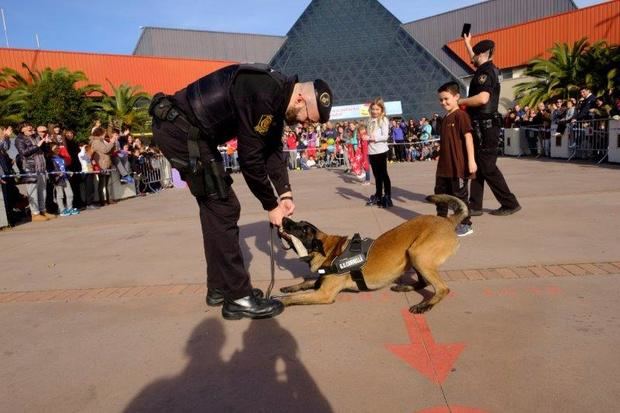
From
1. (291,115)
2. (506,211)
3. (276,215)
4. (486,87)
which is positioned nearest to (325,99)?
(291,115)

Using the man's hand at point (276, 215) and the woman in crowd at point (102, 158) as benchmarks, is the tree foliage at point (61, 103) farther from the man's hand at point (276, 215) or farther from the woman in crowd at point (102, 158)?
the man's hand at point (276, 215)

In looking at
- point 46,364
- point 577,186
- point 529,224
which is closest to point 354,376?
point 46,364

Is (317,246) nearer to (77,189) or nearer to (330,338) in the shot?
(330,338)

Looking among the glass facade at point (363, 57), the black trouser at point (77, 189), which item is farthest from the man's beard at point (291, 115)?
the glass facade at point (363, 57)

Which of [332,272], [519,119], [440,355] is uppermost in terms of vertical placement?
[519,119]

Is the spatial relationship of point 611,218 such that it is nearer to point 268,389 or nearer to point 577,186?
point 577,186

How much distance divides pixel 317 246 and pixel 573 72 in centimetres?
2497

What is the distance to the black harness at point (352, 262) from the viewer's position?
10.6 ft

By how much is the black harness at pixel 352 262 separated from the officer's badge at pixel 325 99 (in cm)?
111

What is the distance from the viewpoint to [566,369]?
229 cm

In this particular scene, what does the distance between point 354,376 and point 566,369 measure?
44.7 inches

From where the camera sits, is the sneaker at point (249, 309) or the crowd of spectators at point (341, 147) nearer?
the sneaker at point (249, 309)

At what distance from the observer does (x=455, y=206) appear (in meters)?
3.71

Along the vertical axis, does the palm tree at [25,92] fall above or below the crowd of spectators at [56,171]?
above
